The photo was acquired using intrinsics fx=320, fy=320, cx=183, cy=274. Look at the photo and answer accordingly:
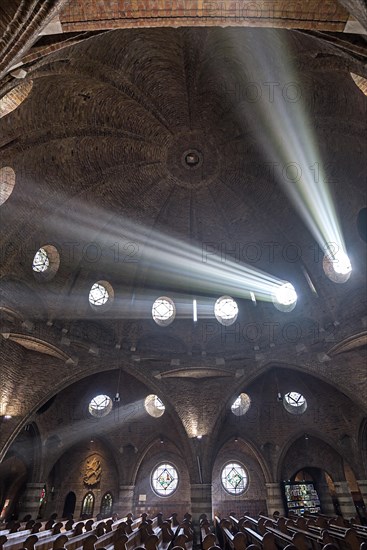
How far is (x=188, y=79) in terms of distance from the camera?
42.6ft

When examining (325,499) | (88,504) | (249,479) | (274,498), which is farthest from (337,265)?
(88,504)

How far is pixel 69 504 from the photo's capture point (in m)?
18.8

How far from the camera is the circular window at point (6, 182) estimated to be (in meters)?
10.6

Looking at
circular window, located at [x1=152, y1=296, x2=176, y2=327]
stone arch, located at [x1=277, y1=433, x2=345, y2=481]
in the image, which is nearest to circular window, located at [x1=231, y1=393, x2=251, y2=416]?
stone arch, located at [x1=277, y1=433, x2=345, y2=481]

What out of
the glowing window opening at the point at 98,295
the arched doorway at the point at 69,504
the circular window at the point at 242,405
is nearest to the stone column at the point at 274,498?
the circular window at the point at 242,405

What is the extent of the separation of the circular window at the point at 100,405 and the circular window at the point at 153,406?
214cm

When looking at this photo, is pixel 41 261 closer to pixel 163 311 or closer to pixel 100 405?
pixel 163 311

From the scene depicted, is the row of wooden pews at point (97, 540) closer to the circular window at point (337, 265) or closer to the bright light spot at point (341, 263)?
the circular window at point (337, 265)

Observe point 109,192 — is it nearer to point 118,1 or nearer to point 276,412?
point 118,1

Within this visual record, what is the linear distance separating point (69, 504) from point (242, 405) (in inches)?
461

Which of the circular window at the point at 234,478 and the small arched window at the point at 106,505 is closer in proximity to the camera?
the small arched window at the point at 106,505

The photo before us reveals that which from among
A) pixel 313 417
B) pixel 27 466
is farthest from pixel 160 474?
pixel 313 417

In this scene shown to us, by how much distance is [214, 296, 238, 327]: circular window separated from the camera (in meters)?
17.4

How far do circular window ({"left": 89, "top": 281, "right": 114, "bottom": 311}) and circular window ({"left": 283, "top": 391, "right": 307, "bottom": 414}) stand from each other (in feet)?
38.2
